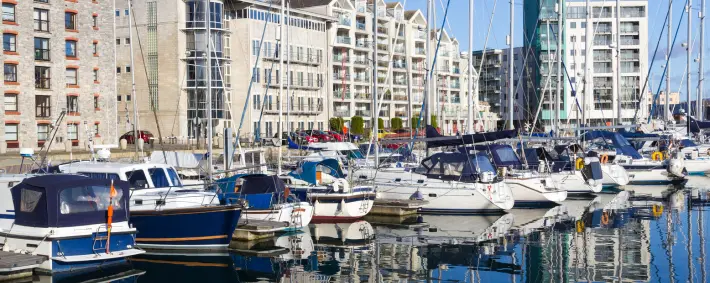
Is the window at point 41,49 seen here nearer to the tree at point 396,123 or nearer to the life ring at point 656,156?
the life ring at point 656,156

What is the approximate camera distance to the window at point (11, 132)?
58.3 meters

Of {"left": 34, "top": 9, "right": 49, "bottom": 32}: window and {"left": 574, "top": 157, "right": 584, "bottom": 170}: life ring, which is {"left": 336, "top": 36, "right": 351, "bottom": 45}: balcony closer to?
{"left": 34, "top": 9, "right": 49, "bottom": 32}: window

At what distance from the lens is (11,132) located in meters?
58.7

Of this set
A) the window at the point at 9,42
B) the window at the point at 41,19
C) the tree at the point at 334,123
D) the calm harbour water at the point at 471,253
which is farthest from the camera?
the tree at the point at 334,123

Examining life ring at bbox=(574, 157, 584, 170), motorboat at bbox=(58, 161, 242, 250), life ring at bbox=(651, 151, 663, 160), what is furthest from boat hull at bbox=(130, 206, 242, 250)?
life ring at bbox=(651, 151, 663, 160)

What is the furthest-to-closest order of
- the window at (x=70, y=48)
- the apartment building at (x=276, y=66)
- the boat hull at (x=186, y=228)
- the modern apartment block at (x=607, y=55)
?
the modern apartment block at (x=607, y=55) → the apartment building at (x=276, y=66) → the window at (x=70, y=48) → the boat hull at (x=186, y=228)

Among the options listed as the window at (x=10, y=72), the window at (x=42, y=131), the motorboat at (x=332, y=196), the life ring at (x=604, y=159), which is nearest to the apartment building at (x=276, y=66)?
the window at (x=42, y=131)

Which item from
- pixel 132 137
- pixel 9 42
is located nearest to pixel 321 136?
pixel 132 137

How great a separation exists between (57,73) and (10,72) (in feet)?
12.3

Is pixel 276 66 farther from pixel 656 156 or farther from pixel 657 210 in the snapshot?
pixel 657 210

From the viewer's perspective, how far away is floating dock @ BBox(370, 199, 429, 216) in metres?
35.5

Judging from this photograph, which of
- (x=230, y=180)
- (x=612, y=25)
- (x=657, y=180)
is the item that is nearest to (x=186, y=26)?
(x=657, y=180)

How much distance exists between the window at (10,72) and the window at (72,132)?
5.60 metres

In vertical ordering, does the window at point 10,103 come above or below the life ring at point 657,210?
above
